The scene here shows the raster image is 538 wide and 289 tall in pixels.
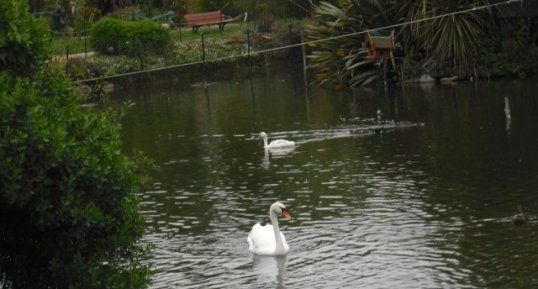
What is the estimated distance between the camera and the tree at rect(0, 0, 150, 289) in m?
7.93

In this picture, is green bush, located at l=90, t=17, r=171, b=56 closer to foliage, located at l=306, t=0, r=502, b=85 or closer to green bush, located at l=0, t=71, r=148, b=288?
foliage, located at l=306, t=0, r=502, b=85

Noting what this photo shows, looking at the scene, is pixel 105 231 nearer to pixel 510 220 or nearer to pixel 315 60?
pixel 510 220

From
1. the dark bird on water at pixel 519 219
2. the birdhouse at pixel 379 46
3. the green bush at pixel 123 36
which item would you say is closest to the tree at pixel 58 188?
the dark bird on water at pixel 519 219

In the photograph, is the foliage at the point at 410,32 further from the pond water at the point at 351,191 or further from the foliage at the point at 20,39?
the foliage at the point at 20,39

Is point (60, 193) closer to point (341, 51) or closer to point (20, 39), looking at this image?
point (20, 39)

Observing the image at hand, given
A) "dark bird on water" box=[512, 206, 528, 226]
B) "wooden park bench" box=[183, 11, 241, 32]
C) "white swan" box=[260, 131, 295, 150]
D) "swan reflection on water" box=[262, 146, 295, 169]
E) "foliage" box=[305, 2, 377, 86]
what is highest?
"wooden park bench" box=[183, 11, 241, 32]

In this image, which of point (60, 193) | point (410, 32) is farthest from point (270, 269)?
point (410, 32)

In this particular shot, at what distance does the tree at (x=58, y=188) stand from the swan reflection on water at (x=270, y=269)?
745 centimetres

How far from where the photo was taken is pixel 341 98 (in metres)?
39.3

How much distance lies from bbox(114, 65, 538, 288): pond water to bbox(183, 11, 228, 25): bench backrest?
18.7 meters

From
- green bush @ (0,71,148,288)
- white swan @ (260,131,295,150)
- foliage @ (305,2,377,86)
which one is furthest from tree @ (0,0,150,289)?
foliage @ (305,2,377,86)

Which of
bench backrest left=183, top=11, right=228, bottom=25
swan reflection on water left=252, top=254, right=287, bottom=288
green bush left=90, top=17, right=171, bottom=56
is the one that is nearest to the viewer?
swan reflection on water left=252, top=254, right=287, bottom=288

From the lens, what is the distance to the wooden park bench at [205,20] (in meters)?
56.7

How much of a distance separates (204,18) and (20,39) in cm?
4923
